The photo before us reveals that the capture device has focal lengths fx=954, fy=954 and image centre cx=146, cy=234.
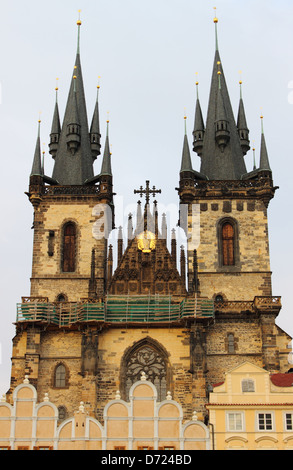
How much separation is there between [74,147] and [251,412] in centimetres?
2501

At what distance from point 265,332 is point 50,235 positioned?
1311 cm

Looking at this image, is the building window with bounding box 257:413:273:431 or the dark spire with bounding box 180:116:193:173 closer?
the building window with bounding box 257:413:273:431

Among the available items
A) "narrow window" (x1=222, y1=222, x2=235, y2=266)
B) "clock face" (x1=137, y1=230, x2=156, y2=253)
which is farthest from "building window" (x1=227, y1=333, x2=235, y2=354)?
"clock face" (x1=137, y1=230, x2=156, y2=253)

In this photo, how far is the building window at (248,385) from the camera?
37.0m

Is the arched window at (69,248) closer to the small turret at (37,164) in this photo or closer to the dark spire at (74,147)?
the dark spire at (74,147)

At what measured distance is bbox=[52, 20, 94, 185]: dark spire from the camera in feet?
181

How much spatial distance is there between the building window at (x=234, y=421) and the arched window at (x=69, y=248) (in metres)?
18.1

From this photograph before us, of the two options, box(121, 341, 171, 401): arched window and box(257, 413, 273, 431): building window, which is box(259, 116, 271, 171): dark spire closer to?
box(121, 341, 171, 401): arched window

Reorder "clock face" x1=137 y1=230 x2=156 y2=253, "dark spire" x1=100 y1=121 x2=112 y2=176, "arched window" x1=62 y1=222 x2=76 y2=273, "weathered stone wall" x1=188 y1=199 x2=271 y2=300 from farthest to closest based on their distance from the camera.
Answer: "dark spire" x1=100 y1=121 x2=112 y2=176 → "arched window" x1=62 y1=222 x2=76 y2=273 → "clock face" x1=137 y1=230 x2=156 y2=253 → "weathered stone wall" x1=188 y1=199 x2=271 y2=300

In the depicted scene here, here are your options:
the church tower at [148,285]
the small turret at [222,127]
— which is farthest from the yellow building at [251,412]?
the small turret at [222,127]

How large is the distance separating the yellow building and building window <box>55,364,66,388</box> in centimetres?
1305

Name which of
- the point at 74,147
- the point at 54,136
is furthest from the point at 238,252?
the point at 54,136
